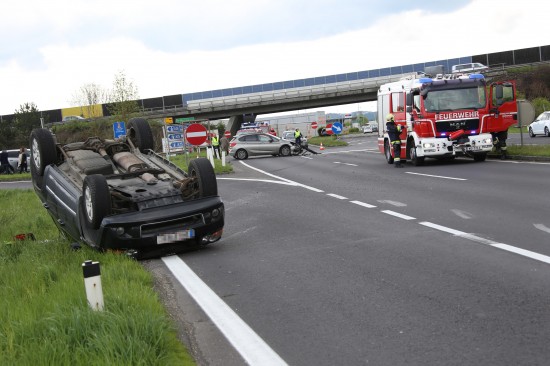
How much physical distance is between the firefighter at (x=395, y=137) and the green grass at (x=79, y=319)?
1535 cm

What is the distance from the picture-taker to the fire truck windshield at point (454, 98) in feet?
67.6

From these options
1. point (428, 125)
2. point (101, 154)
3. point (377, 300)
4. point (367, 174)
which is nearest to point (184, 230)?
point (101, 154)

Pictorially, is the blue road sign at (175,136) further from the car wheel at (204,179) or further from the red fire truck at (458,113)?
the car wheel at (204,179)

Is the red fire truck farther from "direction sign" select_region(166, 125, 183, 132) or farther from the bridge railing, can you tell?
the bridge railing

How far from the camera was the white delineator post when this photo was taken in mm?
4902

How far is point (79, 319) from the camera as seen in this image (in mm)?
4660

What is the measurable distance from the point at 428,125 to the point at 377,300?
15.8 meters

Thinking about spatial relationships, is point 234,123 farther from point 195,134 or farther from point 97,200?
point 97,200

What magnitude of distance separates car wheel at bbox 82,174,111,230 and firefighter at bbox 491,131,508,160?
16.3m

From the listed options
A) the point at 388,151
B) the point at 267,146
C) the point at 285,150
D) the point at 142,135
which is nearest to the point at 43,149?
the point at 142,135

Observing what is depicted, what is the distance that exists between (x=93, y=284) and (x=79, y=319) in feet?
1.22

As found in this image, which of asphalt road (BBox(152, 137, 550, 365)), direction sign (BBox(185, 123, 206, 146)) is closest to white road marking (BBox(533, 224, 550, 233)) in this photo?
asphalt road (BBox(152, 137, 550, 365))

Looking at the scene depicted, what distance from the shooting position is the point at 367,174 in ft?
65.5

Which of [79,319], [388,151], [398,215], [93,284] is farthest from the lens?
[388,151]
